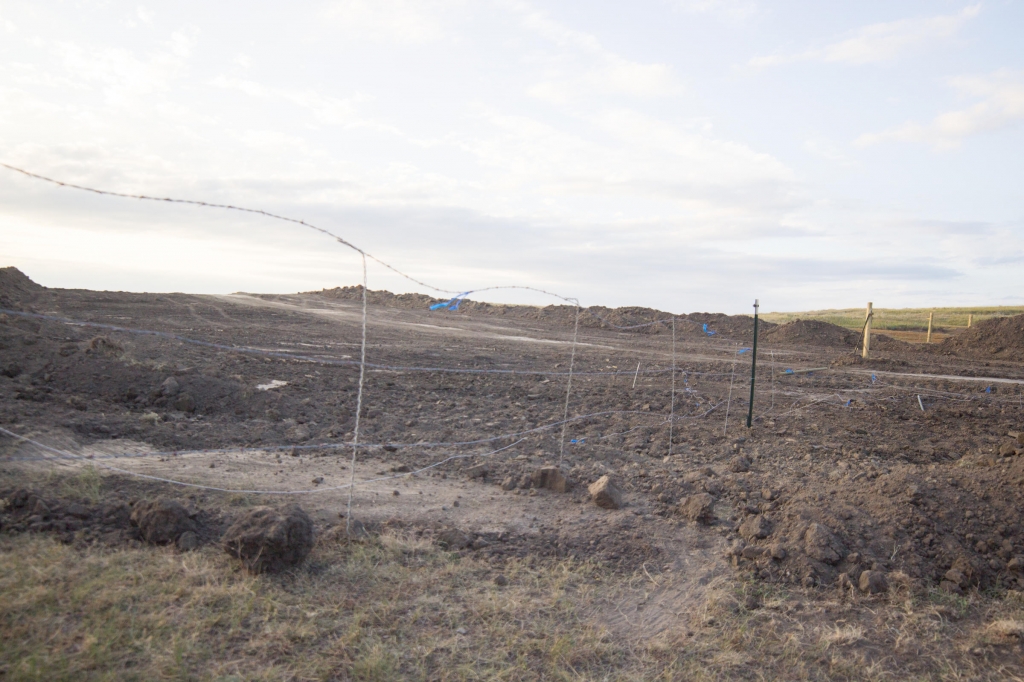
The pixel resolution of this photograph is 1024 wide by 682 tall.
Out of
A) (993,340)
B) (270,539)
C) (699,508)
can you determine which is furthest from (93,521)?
(993,340)

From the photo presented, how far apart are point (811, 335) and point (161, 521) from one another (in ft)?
76.8

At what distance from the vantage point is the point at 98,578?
4.25 m

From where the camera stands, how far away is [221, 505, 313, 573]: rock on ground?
4.61m

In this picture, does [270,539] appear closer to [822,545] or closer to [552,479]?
[552,479]

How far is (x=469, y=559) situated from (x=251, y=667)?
1931 millimetres

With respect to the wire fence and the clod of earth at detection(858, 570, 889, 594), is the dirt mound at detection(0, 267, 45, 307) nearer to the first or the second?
the wire fence

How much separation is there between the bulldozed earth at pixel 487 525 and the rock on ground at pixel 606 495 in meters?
0.10

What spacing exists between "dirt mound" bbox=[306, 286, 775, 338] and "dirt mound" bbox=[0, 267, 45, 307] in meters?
12.3

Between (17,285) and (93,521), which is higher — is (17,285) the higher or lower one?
the higher one

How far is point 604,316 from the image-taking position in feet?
87.1

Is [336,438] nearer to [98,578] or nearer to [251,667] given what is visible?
[98,578]

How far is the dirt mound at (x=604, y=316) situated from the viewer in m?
23.9

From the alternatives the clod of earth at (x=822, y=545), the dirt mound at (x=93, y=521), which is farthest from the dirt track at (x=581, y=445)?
the dirt mound at (x=93, y=521)

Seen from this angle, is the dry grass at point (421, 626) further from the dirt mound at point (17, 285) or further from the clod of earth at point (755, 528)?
the dirt mound at point (17, 285)
